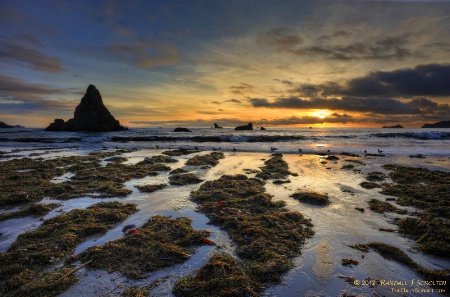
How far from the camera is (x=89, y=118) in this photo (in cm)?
8312

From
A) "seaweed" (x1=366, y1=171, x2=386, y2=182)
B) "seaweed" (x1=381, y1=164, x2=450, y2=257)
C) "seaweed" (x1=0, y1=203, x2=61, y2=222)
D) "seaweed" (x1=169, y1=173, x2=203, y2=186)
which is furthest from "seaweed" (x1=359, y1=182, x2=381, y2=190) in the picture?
"seaweed" (x1=0, y1=203, x2=61, y2=222)

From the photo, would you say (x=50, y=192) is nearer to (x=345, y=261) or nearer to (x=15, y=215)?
(x=15, y=215)

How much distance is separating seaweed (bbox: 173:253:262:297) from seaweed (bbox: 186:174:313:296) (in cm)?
12

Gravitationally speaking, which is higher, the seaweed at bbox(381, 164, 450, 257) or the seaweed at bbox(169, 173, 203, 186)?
the seaweed at bbox(169, 173, 203, 186)

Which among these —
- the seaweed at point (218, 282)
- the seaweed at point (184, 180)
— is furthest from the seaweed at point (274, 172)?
the seaweed at point (218, 282)

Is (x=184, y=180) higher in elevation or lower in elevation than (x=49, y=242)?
higher

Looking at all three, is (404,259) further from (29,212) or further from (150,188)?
(29,212)

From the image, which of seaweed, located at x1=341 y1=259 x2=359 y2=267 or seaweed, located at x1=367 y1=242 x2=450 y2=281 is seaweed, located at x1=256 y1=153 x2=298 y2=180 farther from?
seaweed, located at x1=341 y1=259 x2=359 y2=267

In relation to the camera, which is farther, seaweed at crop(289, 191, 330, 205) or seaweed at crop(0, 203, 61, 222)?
Result: seaweed at crop(289, 191, 330, 205)

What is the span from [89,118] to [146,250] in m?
91.9

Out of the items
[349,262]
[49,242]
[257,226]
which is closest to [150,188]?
[49,242]

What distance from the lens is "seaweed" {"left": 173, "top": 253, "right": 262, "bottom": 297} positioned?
13.9 ft

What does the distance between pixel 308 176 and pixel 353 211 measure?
20.0ft

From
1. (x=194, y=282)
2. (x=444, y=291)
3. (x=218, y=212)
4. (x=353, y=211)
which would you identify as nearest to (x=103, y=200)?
(x=218, y=212)
